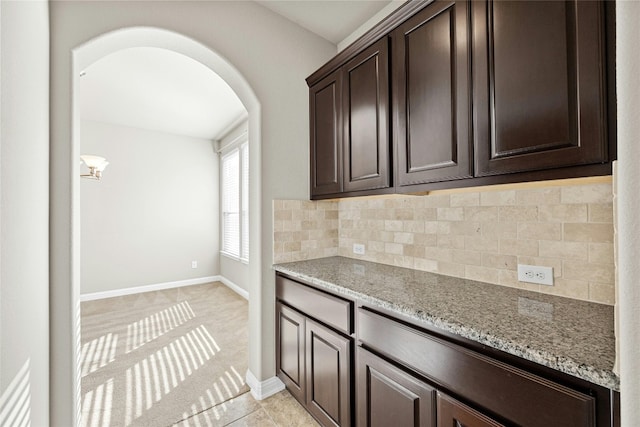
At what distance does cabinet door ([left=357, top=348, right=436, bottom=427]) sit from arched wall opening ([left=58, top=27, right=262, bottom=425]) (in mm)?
955

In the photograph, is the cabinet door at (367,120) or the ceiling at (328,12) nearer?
the cabinet door at (367,120)

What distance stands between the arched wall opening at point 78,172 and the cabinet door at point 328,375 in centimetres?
54

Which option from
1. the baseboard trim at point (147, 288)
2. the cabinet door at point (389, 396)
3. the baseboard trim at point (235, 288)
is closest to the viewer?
the cabinet door at point (389, 396)

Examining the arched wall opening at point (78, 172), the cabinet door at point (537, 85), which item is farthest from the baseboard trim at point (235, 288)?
the cabinet door at point (537, 85)

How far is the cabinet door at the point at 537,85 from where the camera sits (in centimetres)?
91

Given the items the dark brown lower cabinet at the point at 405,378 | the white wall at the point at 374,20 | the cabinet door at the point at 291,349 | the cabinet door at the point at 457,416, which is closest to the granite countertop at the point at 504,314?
the dark brown lower cabinet at the point at 405,378

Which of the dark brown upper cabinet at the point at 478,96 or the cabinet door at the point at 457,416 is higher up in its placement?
the dark brown upper cabinet at the point at 478,96

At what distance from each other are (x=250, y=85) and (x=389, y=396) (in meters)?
2.05

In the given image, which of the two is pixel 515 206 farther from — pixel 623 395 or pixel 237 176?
pixel 237 176

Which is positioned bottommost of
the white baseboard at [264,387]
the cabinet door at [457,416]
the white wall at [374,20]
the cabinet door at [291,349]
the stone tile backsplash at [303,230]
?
the white baseboard at [264,387]

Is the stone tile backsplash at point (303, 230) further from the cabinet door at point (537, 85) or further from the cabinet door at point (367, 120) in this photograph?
the cabinet door at point (537, 85)

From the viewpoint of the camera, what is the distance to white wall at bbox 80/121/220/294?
4355mm

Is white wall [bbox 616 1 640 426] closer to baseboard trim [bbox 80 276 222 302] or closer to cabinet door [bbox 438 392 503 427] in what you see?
cabinet door [bbox 438 392 503 427]

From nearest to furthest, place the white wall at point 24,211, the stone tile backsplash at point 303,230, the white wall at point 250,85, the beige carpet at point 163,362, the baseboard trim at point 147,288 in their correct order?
the white wall at point 24,211
the white wall at point 250,85
the beige carpet at point 163,362
the stone tile backsplash at point 303,230
the baseboard trim at point 147,288
